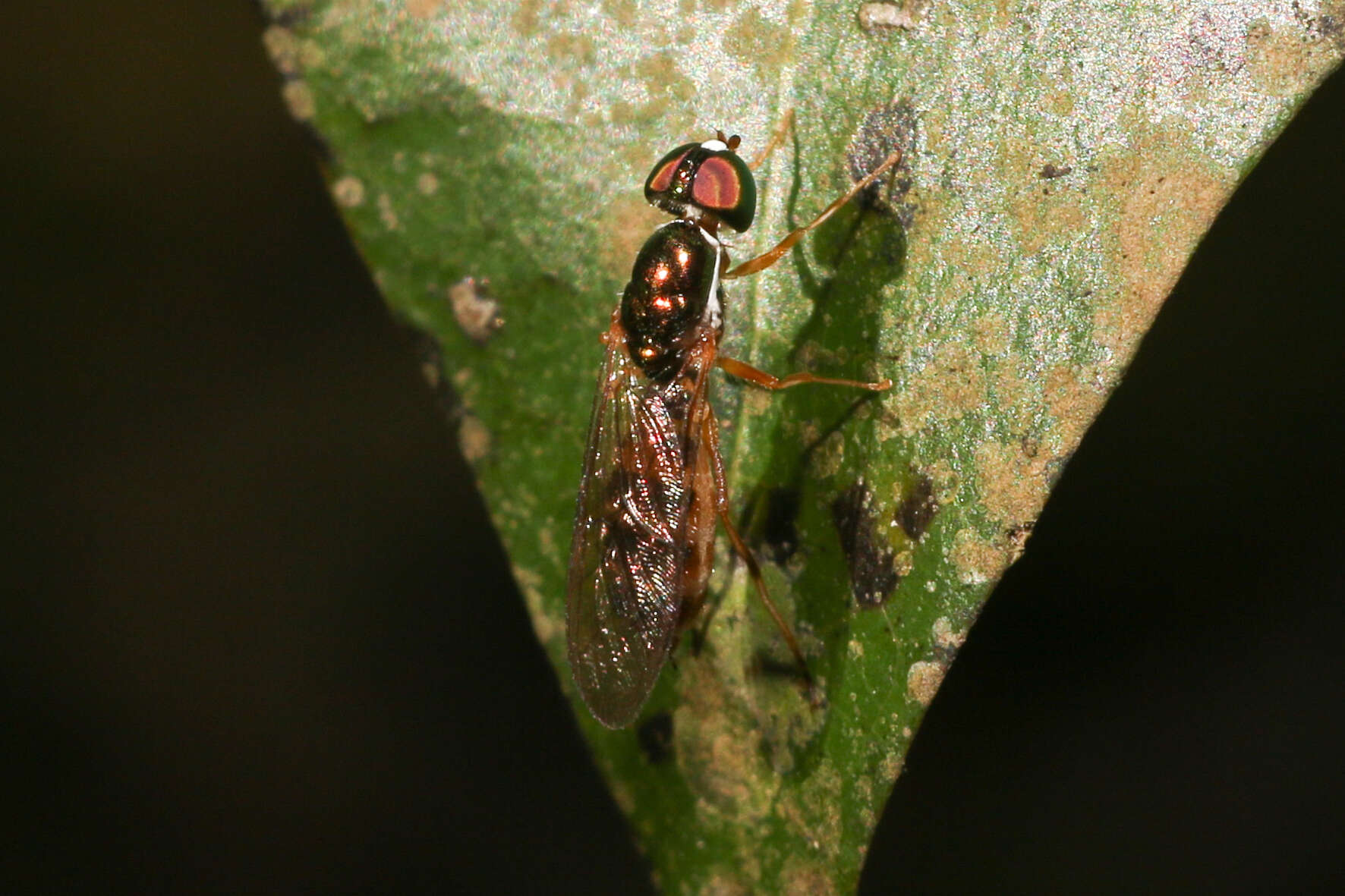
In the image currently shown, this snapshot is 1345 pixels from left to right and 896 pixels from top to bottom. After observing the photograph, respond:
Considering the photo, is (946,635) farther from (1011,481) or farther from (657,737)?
(657,737)

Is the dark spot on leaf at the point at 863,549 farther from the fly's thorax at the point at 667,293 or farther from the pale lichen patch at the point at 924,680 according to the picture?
the fly's thorax at the point at 667,293

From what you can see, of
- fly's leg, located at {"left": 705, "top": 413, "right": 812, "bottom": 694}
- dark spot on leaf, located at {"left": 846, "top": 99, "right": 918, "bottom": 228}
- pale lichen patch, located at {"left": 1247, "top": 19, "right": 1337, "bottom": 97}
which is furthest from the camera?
fly's leg, located at {"left": 705, "top": 413, "right": 812, "bottom": 694}

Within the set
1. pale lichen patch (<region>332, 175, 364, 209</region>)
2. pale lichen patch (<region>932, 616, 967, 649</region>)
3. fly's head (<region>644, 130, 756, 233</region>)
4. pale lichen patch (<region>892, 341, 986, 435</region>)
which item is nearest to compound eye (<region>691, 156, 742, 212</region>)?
fly's head (<region>644, 130, 756, 233</region>)

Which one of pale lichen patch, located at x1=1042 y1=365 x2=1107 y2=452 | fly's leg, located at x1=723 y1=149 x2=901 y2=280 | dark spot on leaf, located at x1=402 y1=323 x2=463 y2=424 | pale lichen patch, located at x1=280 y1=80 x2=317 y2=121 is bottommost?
pale lichen patch, located at x1=1042 y1=365 x2=1107 y2=452

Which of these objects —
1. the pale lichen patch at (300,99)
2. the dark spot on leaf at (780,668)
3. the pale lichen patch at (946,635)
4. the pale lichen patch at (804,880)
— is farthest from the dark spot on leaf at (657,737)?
the pale lichen patch at (300,99)

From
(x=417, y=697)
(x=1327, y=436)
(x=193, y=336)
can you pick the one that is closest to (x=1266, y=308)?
(x=1327, y=436)

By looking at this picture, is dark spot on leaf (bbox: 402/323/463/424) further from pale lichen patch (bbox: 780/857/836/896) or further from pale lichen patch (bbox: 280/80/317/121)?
pale lichen patch (bbox: 780/857/836/896)

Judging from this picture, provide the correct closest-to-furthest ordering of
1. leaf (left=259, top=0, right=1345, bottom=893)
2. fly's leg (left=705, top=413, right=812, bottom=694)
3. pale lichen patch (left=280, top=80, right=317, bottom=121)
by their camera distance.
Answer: leaf (left=259, top=0, right=1345, bottom=893) < fly's leg (left=705, top=413, right=812, bottom=694) < pale lichen patch (left=280, top=80, right=317, bottom=121)
